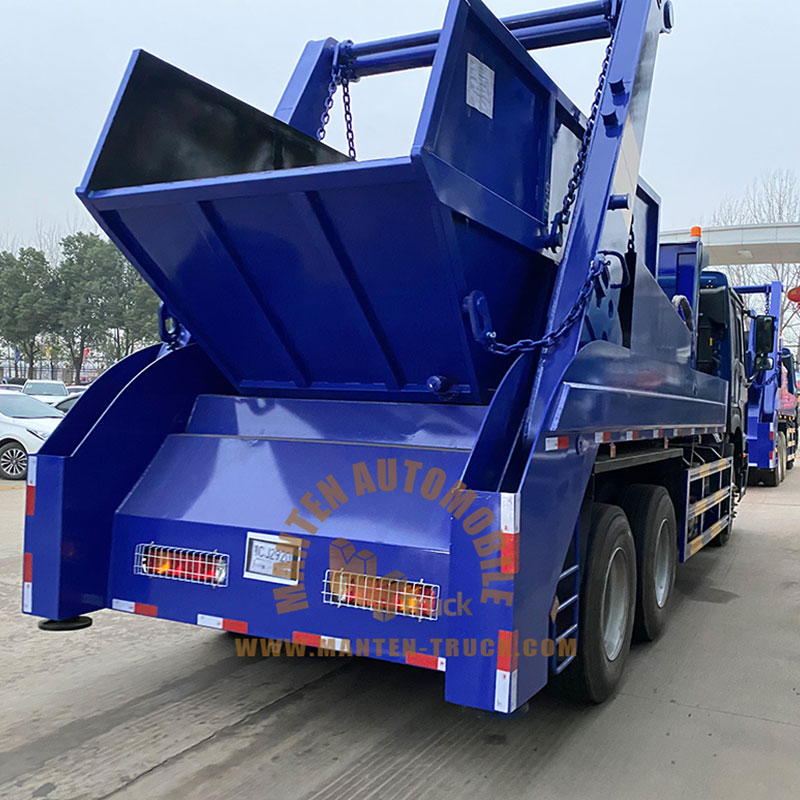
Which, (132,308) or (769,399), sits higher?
(132,308)

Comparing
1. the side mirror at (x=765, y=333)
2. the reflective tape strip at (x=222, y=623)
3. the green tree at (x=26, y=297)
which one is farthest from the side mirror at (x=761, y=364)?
the green tree at (x=26, y=297)

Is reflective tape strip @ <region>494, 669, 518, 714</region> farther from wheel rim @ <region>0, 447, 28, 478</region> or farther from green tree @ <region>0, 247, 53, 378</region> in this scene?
green tree @ <region>0, 247, 53, 378</region>

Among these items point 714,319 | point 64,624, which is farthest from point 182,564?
point 714,319

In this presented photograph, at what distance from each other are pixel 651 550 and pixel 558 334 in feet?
6.10

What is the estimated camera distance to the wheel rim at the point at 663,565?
4.98 meters

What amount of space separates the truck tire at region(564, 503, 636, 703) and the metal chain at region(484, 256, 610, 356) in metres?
0.94

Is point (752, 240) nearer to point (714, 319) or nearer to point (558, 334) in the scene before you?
point (714, 319)

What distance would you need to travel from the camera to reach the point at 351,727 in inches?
143

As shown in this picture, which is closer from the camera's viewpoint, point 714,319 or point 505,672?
point 505,672

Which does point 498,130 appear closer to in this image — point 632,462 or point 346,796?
point 632,462

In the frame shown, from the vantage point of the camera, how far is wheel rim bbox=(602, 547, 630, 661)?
12.9 ft

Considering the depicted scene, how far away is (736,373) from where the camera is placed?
7.52m

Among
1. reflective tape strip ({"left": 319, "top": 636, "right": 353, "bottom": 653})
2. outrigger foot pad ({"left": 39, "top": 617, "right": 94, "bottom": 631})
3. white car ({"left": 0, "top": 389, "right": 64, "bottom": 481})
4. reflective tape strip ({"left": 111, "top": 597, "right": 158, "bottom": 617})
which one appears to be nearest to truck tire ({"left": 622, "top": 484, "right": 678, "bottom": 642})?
reflective tape strip ({"left": 319, "top": 636, "right": 353, "bottom": 653})

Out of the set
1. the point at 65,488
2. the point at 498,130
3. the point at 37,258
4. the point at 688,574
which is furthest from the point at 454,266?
the point at 37,258
